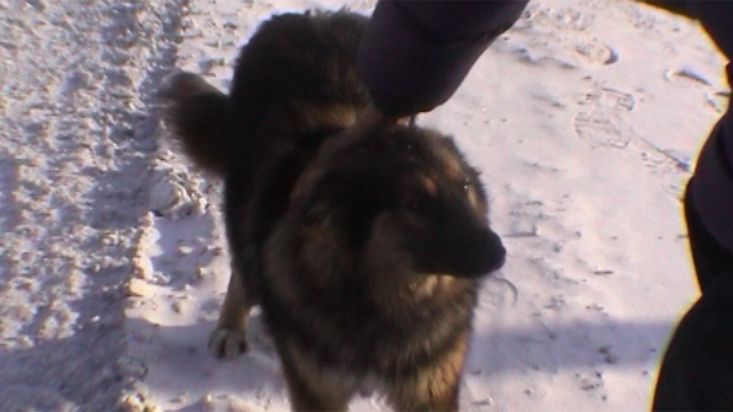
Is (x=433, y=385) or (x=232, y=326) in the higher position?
(x=433, y=385)

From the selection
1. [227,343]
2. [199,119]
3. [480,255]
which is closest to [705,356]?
[480,255]

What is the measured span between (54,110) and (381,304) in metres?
2.22

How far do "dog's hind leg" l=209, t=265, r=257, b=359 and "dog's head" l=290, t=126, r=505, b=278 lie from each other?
0.73 meters

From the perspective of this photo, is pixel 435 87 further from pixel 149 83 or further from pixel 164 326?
pixel 149 83

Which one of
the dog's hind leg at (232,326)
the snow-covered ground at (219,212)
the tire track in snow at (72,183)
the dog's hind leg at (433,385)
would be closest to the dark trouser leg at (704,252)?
the dog's hind leg at (433,385)

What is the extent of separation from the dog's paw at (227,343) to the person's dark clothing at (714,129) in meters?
1.22

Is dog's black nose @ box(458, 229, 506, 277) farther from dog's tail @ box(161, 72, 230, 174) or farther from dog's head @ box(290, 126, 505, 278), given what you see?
dog's tail @ box(161, 72, 230, 174)

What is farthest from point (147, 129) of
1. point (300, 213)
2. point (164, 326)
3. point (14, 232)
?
point (300, 213)

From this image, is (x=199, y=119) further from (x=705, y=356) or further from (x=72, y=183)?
(x=705, y=356)

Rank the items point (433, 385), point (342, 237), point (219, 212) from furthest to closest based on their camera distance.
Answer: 1. point (219, 212)
2. point (433, 385)
3. point (342, 237)

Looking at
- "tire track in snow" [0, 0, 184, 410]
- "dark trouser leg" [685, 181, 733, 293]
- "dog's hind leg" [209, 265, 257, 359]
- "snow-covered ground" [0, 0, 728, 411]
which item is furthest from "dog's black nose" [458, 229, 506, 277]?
"tire track in snow" [0, 0, 184, 410]

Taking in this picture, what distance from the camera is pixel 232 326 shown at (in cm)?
313

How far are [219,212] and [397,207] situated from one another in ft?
4.65

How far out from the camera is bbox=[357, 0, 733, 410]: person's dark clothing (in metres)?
1.77
